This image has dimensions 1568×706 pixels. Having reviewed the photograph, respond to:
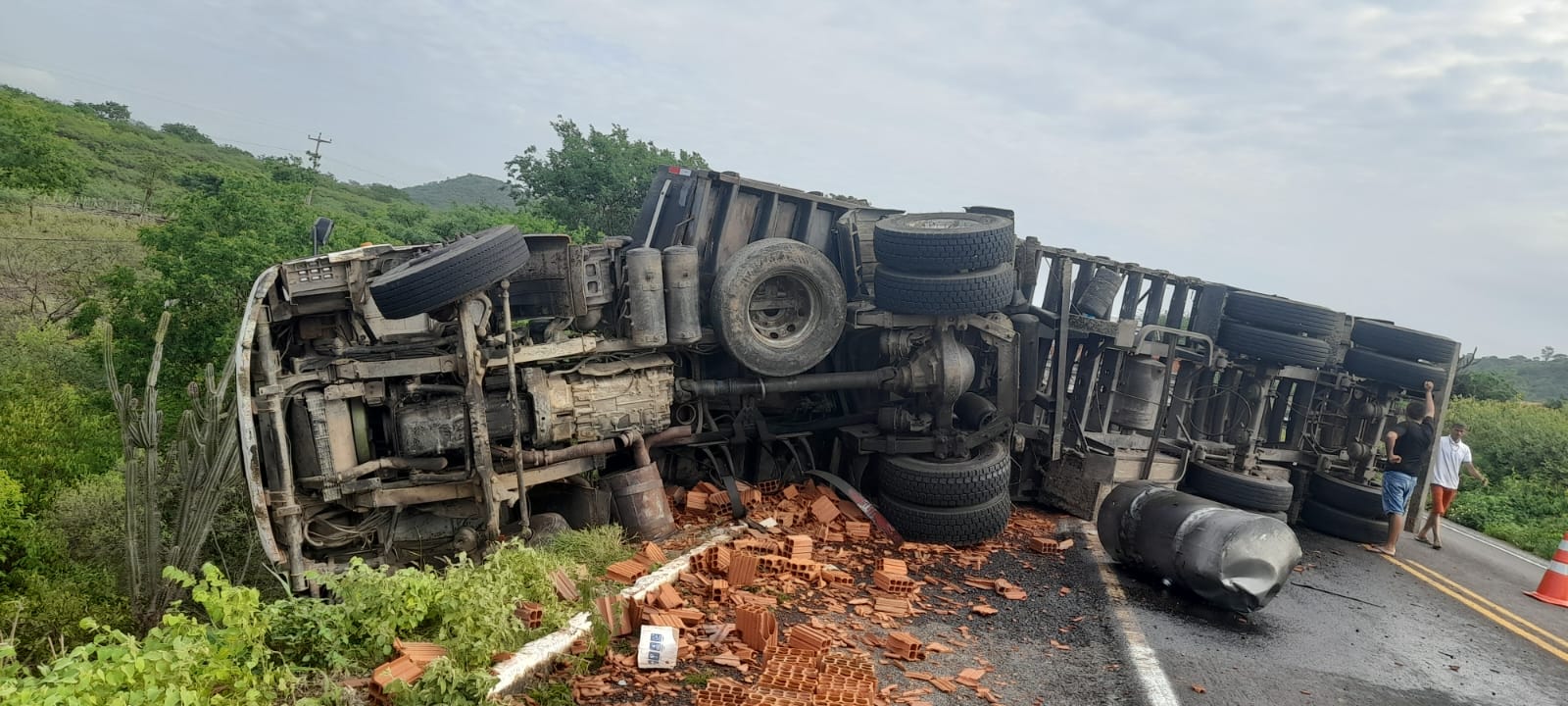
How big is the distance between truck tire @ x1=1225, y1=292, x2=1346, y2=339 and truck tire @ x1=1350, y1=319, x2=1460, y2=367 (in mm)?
1108

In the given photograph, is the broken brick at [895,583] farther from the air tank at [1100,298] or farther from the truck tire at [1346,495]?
the truck tire at [1346,495]

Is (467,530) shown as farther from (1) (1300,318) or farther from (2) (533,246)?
(1) (1300,318)

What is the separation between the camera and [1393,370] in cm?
1009

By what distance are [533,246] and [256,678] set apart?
397 centimetres

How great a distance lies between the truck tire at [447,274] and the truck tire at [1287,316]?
796cm

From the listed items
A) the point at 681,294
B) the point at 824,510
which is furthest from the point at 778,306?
the point at 824,510

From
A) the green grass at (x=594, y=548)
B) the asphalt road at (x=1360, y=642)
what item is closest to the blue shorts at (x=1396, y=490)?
the asphalt road at (x=1360, y=642)

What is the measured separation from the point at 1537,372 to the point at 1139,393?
57.2 meters

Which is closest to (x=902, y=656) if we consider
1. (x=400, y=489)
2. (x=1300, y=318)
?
(x=400, y=489)

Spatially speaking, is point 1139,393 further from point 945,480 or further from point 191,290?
point 191,290

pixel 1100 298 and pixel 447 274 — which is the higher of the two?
pixel 1100 298

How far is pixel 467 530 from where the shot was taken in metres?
6.46

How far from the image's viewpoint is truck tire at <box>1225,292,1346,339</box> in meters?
9.65

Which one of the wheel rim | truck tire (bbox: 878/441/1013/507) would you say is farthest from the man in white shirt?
the wheel rim
